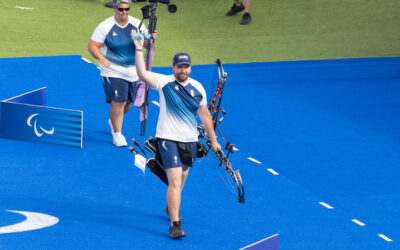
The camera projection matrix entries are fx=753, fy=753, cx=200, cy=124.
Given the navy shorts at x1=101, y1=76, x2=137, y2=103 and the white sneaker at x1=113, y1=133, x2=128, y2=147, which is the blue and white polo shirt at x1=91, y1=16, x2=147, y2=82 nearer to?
the navy shorts at x1=101, y1=76, x2=137, y2=103

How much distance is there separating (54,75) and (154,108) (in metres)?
2.74

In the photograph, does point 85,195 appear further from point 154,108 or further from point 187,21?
point 187,21

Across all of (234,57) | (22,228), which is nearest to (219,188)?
(22,228)

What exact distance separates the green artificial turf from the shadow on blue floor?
6.48 ft

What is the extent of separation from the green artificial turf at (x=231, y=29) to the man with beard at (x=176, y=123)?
813cm

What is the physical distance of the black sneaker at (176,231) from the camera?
7.03 m

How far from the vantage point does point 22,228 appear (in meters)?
7.18

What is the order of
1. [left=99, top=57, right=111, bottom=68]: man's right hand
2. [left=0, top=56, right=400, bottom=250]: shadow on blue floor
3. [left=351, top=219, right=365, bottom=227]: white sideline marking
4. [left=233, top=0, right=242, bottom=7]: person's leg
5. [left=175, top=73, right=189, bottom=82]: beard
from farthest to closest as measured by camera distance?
[left=233, top=0, right=242, bottom=7]: person's leg → [left=99, top=57, right=111, bottom=68]: man's right hand → [left=351, top=219, right=365, bottom=227]: white sideline marking → [left=0, top=56, right=400, bottom=250]: shadow on blue floor → [left=175, top=73, right=189, bottom=82]: beard

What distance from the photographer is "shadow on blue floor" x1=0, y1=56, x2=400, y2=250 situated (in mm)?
7281

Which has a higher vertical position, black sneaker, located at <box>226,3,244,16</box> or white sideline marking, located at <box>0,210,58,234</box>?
black sneaker, located at <box>226,3,244,16</box>

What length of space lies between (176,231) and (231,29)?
36.2 ft

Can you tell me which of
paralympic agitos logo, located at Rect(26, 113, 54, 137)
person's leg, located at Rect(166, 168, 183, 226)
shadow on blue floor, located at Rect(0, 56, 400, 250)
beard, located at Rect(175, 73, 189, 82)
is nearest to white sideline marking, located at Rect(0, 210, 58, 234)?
shadow on blue floor, located at Rect(0, 56, 400, 250)

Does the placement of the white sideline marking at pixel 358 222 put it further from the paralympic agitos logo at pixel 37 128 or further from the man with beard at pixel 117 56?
the paralympic agitos logo at pixel 37 128

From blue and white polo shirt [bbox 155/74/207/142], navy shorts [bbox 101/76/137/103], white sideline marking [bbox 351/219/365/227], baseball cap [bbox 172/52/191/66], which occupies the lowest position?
white sideline marking [bbox 351/219/365/227]
